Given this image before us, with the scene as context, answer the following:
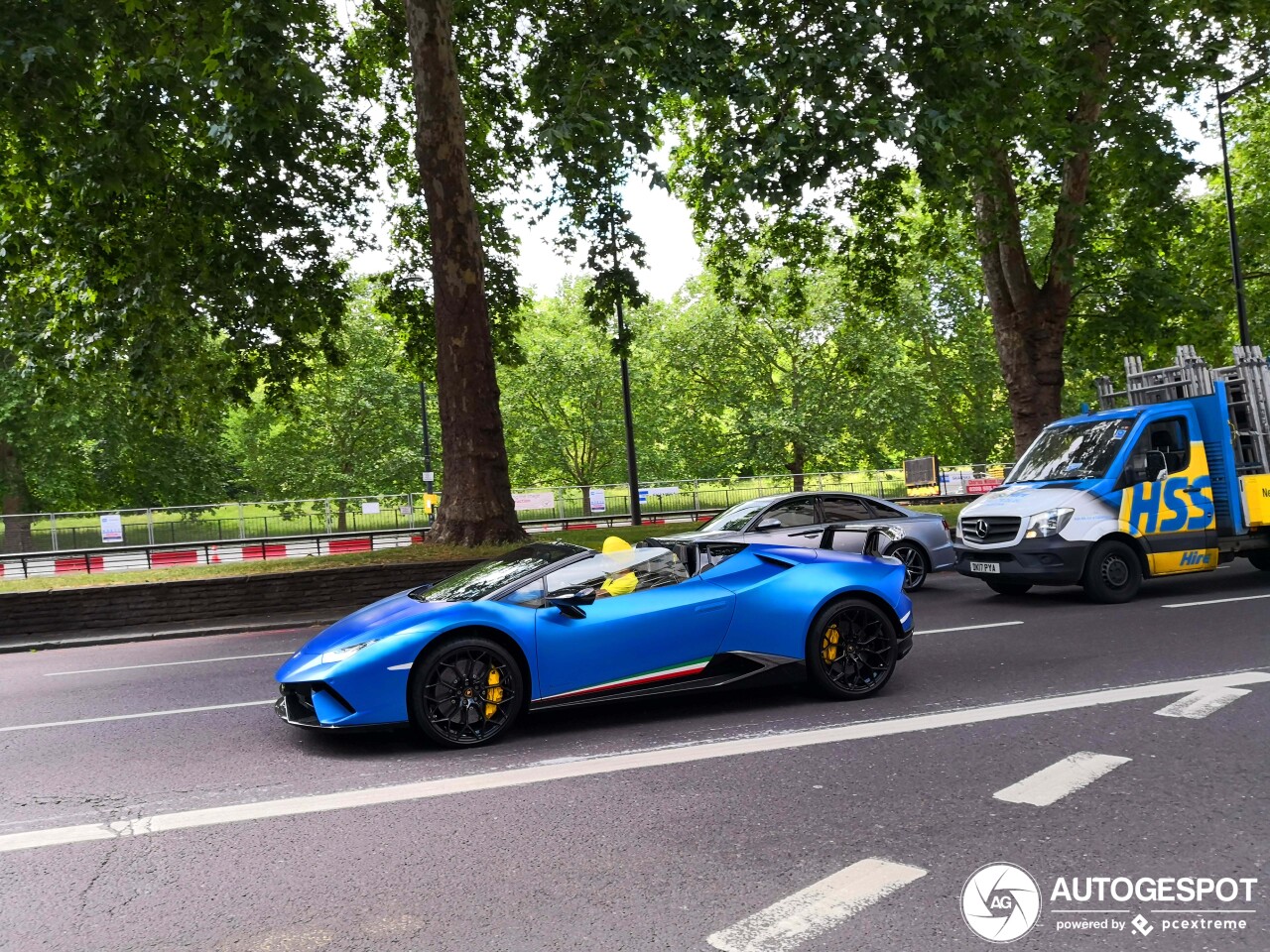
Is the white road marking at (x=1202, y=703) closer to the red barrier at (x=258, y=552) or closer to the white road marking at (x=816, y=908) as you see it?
the white road marking at (x=816, y=908)

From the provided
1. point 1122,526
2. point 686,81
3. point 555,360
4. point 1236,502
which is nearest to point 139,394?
point 686,81

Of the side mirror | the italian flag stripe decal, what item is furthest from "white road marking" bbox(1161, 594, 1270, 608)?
the side mirror

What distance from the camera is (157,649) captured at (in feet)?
38.3

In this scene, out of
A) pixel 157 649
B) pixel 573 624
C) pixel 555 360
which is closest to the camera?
pixel 573 624

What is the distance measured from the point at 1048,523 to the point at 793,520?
9.98 feet

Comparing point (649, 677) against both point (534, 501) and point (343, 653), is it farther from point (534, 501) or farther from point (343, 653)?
point (534, 501)

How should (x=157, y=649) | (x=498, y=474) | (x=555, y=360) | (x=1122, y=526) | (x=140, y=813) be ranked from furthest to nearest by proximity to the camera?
(x=555, y=360) → (x=498, y=474) → (x=157, y=649) → (x=1122, y=526) → (x=140, y=813)

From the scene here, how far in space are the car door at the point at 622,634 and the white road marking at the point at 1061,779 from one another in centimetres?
209

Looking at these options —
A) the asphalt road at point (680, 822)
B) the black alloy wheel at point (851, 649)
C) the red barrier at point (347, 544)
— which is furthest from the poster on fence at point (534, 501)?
the black alloy wheel at point (851, 649)

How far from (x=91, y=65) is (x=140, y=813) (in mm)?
11129

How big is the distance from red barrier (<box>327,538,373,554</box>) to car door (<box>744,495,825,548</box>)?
64.9 ft

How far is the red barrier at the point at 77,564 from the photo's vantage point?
25.4 m

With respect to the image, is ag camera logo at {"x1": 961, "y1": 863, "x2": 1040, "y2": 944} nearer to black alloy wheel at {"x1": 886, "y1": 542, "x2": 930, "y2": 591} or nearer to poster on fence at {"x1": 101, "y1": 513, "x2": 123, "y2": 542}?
black alloy wheel at {"x1": 886, "y1": 542, "x2": 930, "y2": 591}

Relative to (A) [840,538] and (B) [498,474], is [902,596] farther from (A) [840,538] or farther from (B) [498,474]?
(B) [498,474]
